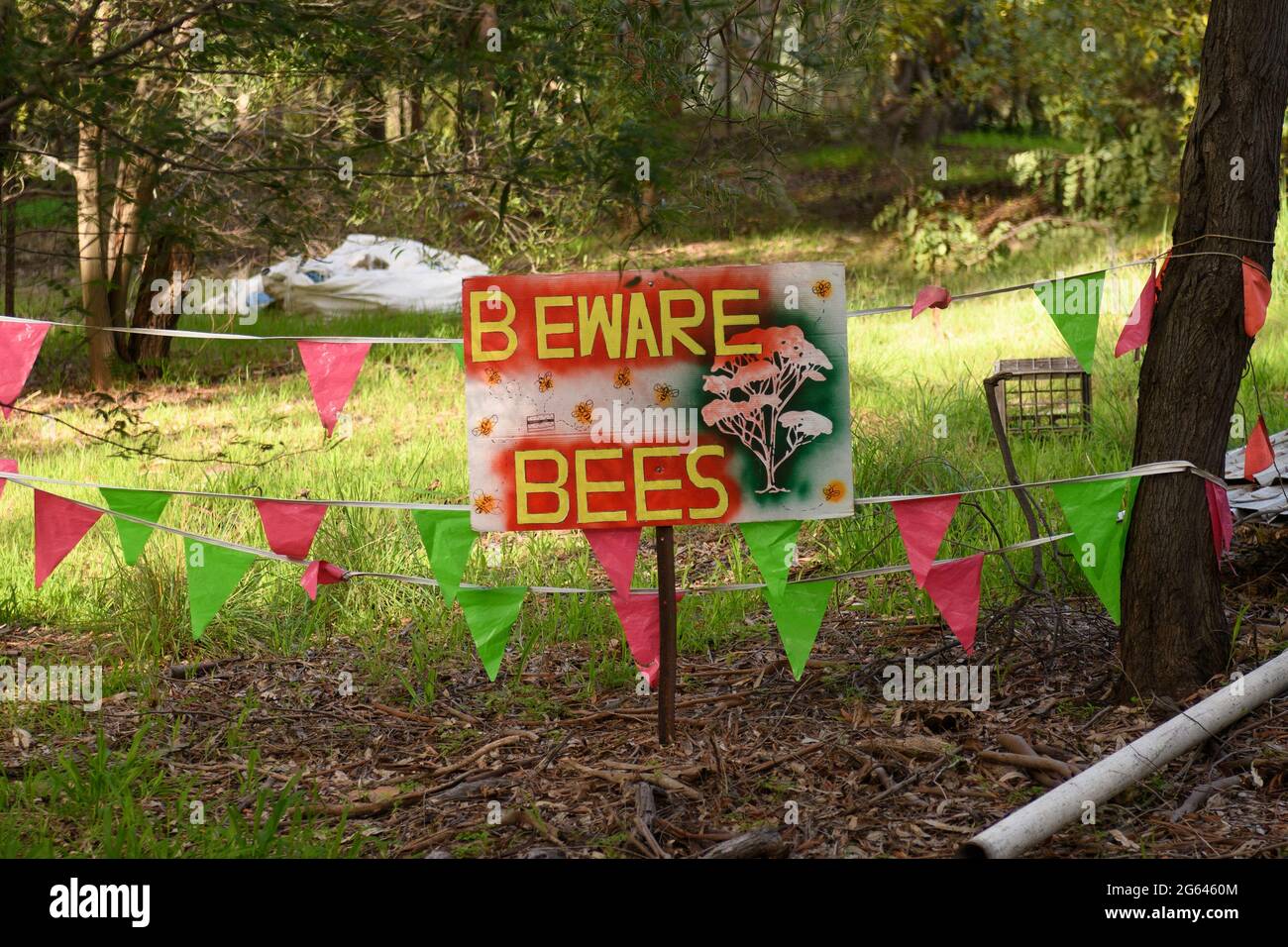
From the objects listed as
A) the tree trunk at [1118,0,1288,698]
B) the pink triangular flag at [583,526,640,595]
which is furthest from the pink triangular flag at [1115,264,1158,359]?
the pink triangular flag at [583,526,640,595]

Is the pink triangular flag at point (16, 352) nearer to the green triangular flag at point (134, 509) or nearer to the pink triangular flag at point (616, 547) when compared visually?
the green triangular flag at point (134, 509)

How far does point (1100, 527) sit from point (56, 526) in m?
2.99

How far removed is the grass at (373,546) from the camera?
3446 millimetres

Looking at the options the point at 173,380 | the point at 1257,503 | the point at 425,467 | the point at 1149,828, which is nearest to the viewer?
the point at 1149,828

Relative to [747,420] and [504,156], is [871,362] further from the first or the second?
[747,420]

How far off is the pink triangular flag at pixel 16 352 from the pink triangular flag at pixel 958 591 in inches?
104

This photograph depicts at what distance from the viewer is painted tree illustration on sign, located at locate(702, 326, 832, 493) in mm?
3420

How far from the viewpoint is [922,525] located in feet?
11.6

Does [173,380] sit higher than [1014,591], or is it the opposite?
[173,380]

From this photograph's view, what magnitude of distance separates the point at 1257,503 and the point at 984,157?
13.8 metres

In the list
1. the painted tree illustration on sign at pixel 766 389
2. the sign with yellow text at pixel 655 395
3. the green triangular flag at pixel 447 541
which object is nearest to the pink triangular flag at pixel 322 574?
the green triangular flag at pixel 447 541

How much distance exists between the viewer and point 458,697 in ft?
13.7

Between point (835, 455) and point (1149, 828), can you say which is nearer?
point (1149, 828)

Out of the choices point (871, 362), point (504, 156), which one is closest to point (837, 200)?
point (871, 362)
